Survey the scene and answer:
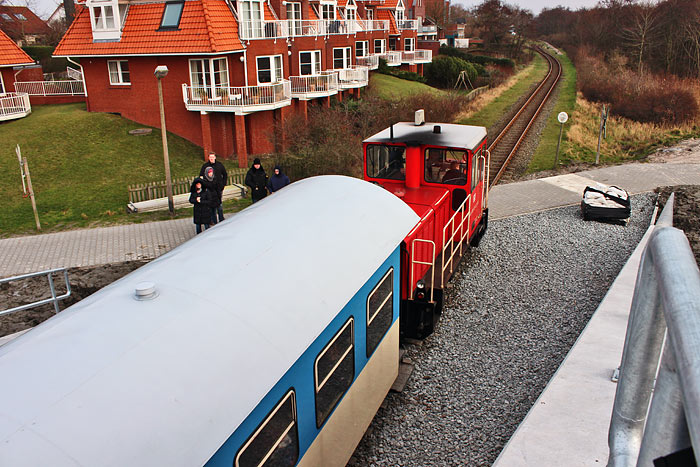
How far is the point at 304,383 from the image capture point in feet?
16.1

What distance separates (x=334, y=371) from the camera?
5.57 m

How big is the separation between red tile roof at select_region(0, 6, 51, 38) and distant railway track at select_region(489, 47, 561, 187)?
34.1 metres

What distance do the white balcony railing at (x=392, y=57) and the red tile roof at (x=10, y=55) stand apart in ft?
90.9

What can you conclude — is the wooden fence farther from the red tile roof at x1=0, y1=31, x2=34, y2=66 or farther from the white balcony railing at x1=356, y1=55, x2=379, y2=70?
the white balcony railing at x1=356, y1=55, x2=379, y2=70

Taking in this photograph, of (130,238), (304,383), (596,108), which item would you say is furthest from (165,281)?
(596,108)

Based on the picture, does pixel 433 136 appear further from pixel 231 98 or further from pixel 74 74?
pixel 74 74

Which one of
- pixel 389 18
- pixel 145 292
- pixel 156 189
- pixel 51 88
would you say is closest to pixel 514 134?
pixel 156 189

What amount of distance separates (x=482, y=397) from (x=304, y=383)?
154 inches

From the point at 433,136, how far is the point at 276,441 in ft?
25.4

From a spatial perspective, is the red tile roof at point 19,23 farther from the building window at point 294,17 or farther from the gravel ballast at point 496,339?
the gravel ballast at point 496,339

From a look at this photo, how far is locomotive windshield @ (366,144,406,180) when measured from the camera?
35.4 ft

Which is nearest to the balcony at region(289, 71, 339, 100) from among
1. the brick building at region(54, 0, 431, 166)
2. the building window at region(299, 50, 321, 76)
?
the brick building at region(54, 0, 431, 166)

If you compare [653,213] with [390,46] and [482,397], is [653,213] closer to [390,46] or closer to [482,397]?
[482,397]

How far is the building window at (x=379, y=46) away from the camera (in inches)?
1837
